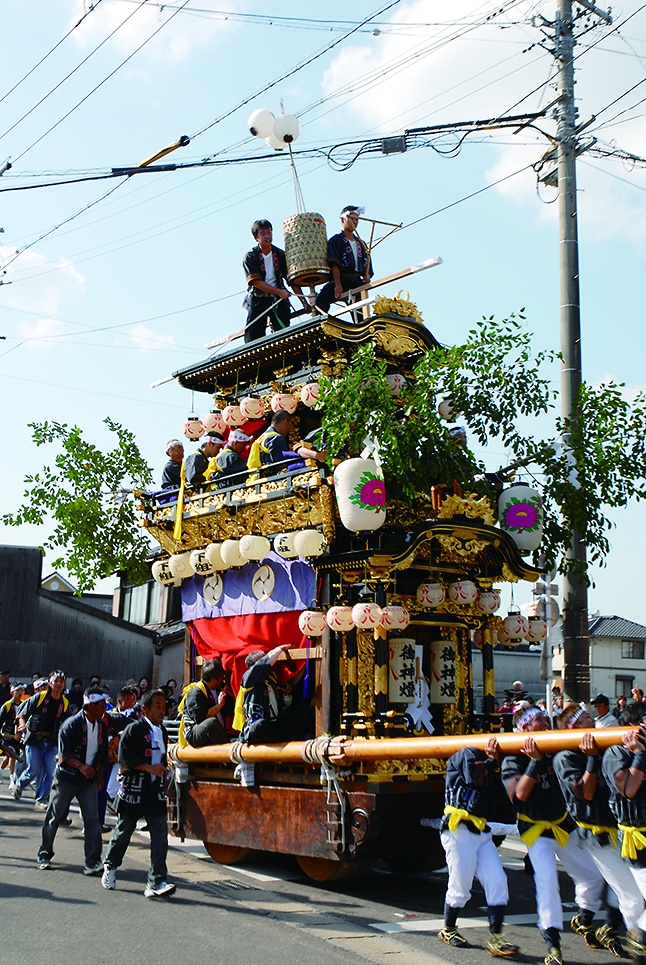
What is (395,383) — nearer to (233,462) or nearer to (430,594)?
(233,462)

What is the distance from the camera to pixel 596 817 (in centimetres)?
658

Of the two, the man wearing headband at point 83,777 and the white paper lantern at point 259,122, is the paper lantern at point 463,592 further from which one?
the white paper lantern at point 259,122

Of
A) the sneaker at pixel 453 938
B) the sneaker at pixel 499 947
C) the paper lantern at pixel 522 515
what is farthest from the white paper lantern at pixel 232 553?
the sneaker at pixel 499 947

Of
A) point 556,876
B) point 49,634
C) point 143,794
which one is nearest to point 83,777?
point 143,794

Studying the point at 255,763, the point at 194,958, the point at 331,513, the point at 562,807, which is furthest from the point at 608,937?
the point at 331,513

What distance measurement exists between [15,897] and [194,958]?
7.78ft

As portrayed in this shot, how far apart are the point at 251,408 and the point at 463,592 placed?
364 cm

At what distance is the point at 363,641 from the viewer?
950 cm

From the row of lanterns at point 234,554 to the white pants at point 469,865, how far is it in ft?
11.4

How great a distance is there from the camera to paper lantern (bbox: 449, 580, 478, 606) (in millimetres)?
9664

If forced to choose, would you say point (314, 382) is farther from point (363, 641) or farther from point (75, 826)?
point (75, 826)

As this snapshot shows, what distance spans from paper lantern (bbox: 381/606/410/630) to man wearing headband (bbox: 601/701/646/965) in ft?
9.76

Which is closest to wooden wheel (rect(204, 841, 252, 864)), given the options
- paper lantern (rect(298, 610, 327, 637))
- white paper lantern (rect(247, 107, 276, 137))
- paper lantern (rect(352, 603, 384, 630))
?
paper lantern (rect(298, 610, 327, 637))

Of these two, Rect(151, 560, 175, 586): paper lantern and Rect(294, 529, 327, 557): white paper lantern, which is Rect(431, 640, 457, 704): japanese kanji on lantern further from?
Rect(151, 560, 175, 586): paper lantern
